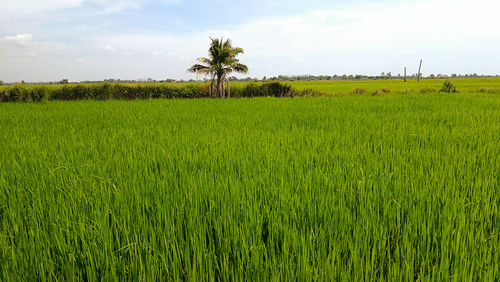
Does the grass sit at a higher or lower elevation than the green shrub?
lower

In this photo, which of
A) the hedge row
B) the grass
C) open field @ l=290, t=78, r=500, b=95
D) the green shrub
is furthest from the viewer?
open field @ l=290, t=78, r=500, b=95

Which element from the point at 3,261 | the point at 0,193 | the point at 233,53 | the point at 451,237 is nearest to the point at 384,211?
the point at 451,237

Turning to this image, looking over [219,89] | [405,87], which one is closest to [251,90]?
[219,89]

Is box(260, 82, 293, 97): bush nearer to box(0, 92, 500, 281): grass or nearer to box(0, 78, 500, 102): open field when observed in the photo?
box(0, 78, 500, 102): open field

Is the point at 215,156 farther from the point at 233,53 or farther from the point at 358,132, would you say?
the point at 233,53

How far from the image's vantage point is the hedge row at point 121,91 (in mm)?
15836

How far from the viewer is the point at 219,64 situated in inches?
682

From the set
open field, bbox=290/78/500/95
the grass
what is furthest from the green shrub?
the grass

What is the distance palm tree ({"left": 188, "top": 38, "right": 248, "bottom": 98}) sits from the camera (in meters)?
17.2

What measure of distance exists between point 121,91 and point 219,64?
5.95 m

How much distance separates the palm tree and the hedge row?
149 cm

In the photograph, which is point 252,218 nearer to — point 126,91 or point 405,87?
point 126,91

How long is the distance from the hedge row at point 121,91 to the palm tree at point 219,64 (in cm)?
149

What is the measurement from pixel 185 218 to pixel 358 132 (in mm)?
3388
